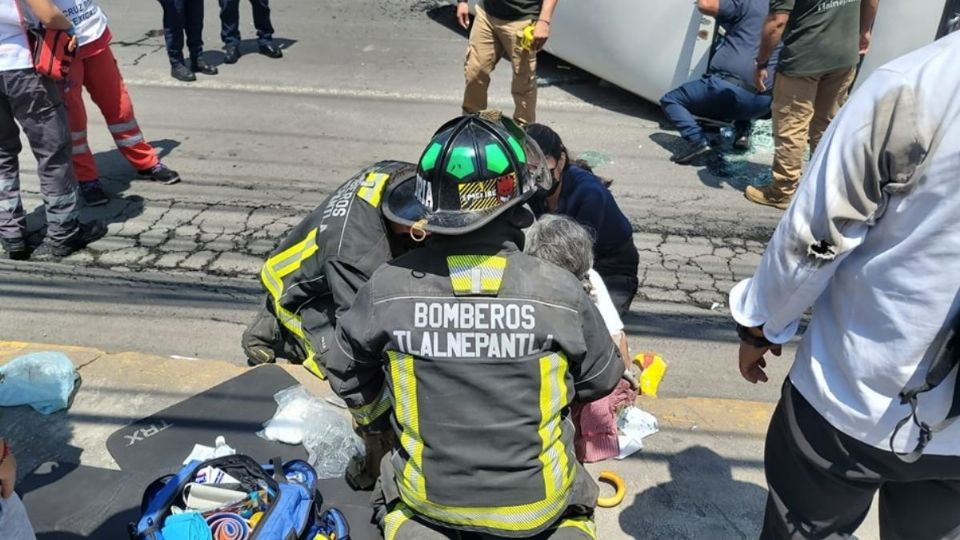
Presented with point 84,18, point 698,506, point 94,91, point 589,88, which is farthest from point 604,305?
point 589,88

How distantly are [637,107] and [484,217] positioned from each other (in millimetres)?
5575

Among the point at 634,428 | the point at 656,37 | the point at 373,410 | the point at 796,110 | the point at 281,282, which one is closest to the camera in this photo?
the point at 373,410

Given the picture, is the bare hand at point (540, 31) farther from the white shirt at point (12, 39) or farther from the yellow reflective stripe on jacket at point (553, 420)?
the yellow reflective stripe on jacket at point (553, 420)

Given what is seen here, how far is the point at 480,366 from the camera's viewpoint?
178 centimetres

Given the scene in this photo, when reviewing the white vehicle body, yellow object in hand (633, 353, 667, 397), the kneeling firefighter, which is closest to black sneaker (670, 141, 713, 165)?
the white vehicle body

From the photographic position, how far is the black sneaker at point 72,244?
4.52 meters

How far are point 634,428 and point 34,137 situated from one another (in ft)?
11.7

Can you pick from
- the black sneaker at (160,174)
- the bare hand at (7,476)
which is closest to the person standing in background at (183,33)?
the black sneaker at (160,174)

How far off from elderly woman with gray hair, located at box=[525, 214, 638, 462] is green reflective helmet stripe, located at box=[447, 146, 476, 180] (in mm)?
749

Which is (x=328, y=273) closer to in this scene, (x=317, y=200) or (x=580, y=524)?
(x=580, y=524)

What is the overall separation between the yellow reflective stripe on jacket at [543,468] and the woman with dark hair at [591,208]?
4.77 feet

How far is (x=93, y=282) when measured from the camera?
4289mm

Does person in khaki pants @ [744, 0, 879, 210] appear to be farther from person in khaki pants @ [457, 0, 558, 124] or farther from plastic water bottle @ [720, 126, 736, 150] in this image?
person in khaki pants @ [457, 0, 558, 124]

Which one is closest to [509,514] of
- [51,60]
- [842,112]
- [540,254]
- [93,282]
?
[540,254]
